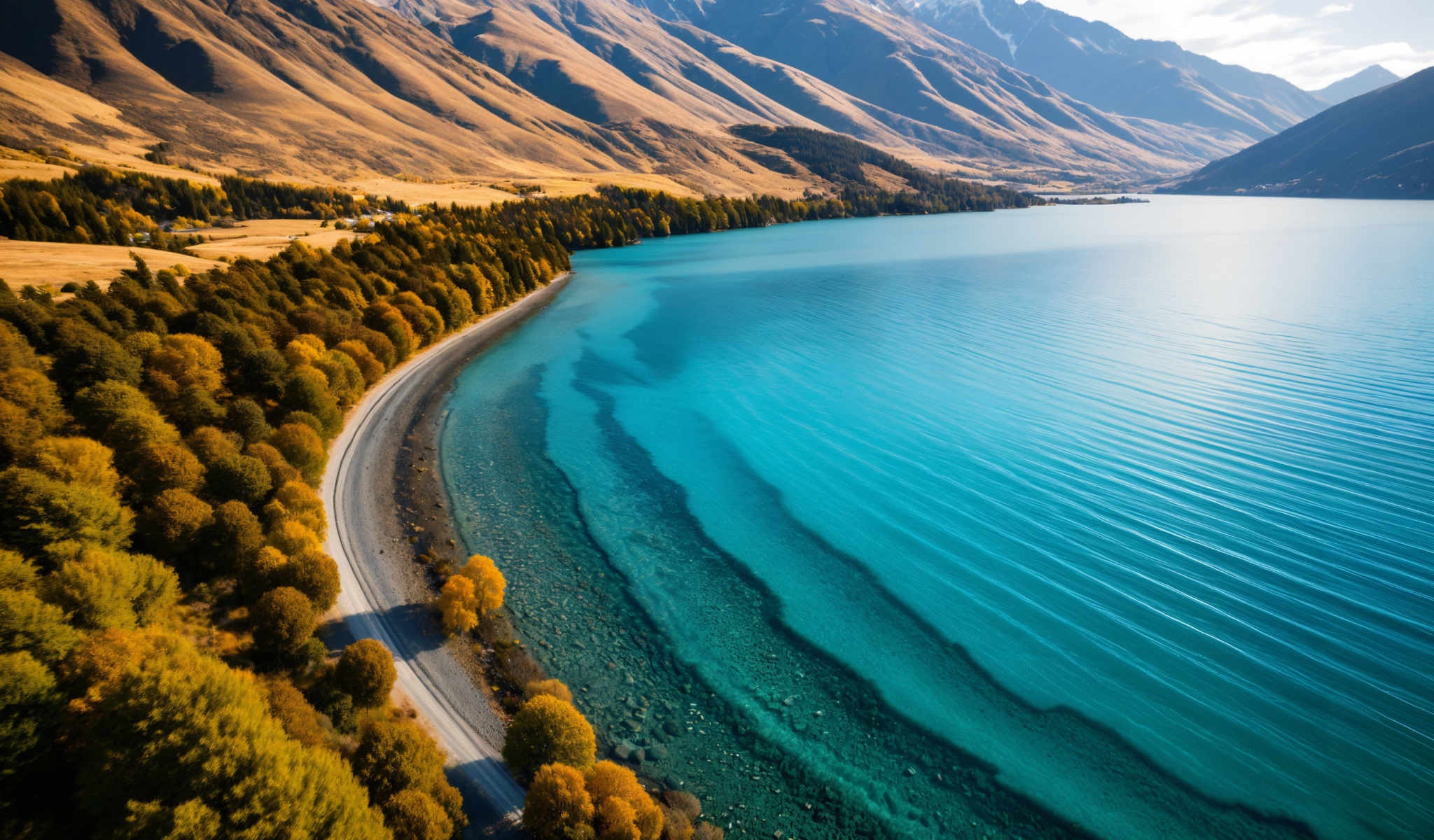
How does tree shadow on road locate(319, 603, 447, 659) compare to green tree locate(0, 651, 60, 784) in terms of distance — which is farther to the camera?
tree shadow on road locate(319, 603, 447, 659)

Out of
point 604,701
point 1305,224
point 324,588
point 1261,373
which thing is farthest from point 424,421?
point 1305,224

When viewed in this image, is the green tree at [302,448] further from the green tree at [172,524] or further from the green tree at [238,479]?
the green tree at [172,524]

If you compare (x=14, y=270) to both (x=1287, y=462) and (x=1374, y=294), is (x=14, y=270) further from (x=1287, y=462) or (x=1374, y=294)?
(x=1374, y=294)

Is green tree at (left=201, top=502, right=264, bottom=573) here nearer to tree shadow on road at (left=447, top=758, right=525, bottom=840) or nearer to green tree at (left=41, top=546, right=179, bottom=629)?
green tree at (left=41, top=546, right=179, bottom=629)

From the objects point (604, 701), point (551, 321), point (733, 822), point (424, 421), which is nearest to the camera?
point (733, 822)

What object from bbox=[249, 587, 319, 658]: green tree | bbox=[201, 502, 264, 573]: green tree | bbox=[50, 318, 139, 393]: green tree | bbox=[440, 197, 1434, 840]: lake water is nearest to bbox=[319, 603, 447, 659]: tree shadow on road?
bbox=[249, 587, 319, 658]: green tree

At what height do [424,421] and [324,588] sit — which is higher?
[324,588]

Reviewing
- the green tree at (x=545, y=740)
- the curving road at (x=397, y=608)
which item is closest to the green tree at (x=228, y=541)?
the curving road at (x=397, y=608)
